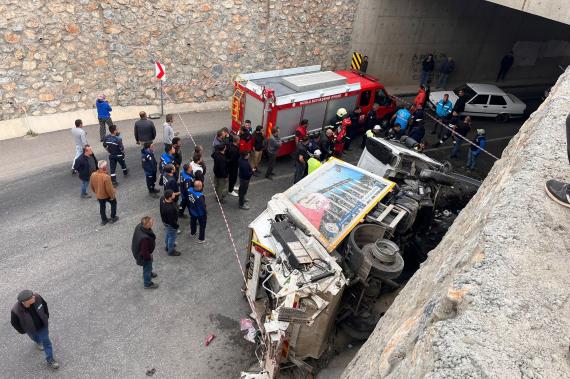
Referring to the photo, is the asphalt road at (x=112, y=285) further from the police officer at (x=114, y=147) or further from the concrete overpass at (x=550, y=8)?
the concrete overpass at (x=550, y=8)

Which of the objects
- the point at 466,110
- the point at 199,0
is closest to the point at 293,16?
the point at 199,0

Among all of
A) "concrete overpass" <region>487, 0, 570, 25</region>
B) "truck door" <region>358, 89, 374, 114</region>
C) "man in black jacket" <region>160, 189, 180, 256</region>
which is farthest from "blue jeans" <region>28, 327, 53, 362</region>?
"concrete overpass" <region>487, 0, 570, 25</region>

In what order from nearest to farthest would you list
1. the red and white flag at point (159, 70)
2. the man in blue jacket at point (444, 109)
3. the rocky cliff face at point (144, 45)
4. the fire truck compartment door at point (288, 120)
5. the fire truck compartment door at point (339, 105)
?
the rocky cliff face at point (144, 45), the fire truck compartment door at point (288, 120), the fire truck compartment door at point (339, 105), the red and white flag at point (159, 70), the man in blue jacket at point (444, 109)

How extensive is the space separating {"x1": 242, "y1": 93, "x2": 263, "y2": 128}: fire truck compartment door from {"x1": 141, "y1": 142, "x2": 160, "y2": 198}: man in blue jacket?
3103 millimetres

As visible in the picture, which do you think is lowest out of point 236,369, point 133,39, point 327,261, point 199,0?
point 236,369

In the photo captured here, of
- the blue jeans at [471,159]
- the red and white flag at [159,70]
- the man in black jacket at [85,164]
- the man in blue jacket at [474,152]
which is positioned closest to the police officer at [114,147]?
the man in black jacket at [85,164]

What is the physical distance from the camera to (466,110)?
17484 mm

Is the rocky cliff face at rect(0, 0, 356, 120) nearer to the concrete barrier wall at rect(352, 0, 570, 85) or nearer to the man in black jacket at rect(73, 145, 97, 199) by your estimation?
the concrete barrier wall at rect(352, 0, 570, 85)

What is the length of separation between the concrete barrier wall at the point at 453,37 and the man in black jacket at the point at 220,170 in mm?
10246

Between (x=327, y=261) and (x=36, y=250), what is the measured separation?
5.92m

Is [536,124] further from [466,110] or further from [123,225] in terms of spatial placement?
[466,110]

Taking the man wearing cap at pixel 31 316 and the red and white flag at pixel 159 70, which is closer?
the man wearing cap at pixel 31 316

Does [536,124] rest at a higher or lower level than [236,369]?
higher

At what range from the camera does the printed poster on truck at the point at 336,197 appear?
7031 mm
